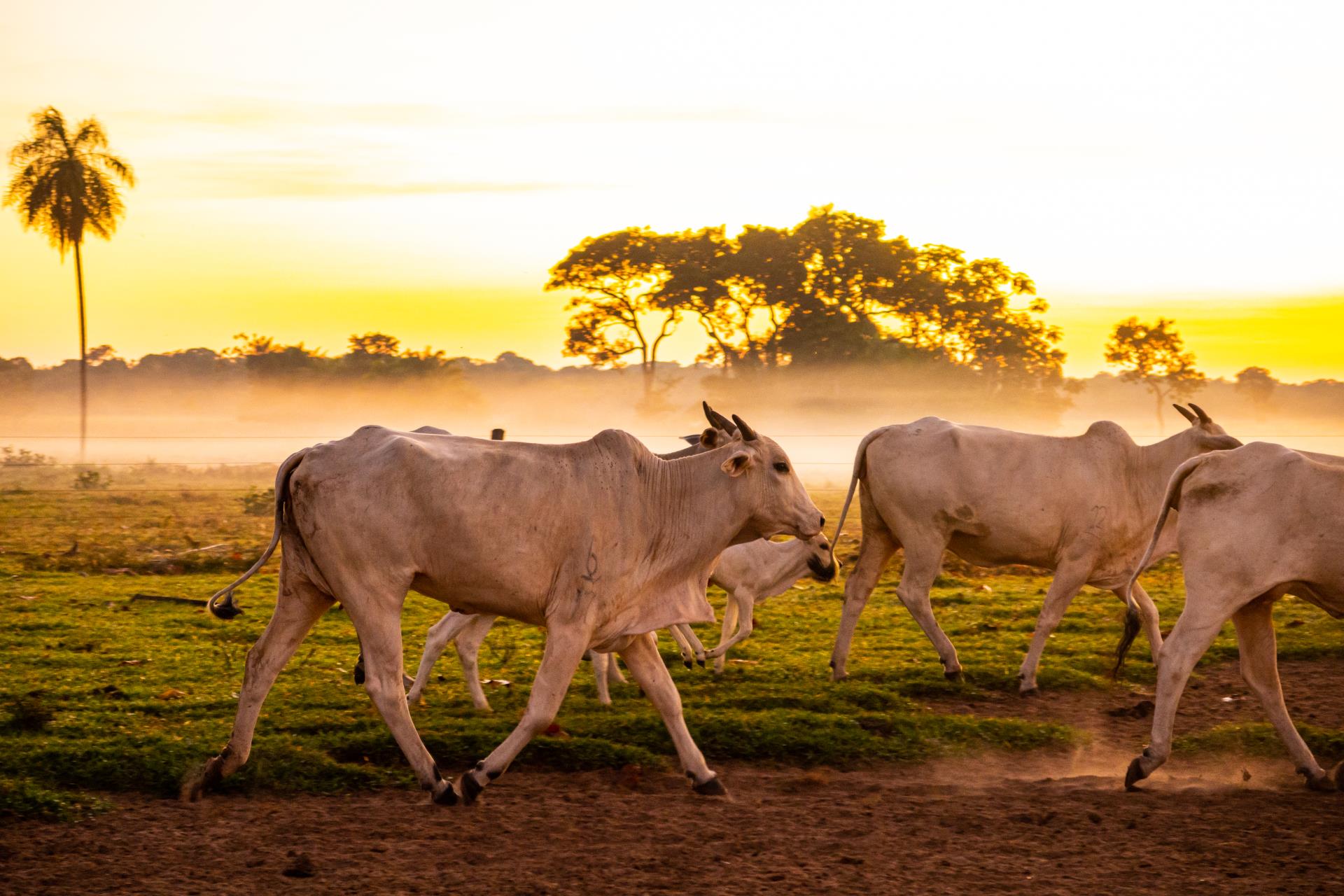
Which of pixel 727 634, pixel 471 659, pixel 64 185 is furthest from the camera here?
pixel 64 185

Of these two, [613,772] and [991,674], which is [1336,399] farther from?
[613,772]

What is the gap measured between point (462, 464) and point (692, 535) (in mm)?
1261

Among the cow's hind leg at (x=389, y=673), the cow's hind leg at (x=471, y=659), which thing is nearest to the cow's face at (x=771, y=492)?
the cow's hind leg at (x=389, y=673)

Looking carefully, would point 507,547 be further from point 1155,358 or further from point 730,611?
point 1155,358

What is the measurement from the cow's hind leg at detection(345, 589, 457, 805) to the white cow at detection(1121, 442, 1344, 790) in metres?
3.50

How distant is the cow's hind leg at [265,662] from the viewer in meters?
6.27

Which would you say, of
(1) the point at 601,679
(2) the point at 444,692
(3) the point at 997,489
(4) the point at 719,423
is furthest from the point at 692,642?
(4) the point at 719,423

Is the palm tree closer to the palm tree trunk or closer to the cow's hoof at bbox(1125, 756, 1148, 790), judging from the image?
the palm tree trunk

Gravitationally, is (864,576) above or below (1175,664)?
below

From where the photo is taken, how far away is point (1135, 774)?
650 centimetres

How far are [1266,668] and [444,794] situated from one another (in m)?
4.30

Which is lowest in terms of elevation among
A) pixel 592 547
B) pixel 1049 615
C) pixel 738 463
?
pixel 1049 615

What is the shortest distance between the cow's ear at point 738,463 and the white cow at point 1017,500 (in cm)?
319

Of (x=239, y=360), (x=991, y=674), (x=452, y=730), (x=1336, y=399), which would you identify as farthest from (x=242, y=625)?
(x=1336, y=399)
